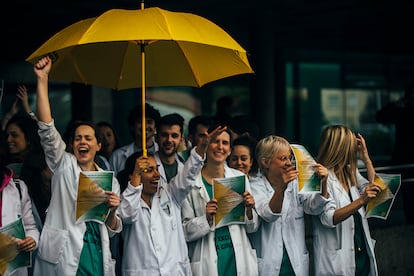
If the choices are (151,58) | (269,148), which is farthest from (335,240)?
(151,58)

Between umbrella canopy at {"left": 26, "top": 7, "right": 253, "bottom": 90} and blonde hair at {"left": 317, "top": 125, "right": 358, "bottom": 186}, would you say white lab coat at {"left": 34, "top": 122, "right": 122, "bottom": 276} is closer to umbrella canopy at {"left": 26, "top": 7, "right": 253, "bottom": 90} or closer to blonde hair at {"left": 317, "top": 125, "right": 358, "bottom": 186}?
umbrella canopy at {"left": 26, "top": 7, "right": 253, "bottom": 90}

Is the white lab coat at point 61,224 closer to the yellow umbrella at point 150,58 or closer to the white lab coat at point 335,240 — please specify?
the yellow umbrella at point 150,58

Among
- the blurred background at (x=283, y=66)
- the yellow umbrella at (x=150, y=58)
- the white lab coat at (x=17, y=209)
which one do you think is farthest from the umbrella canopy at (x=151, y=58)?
the blurred background at (x=283, y=66)

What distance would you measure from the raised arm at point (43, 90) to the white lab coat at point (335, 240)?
2.31m

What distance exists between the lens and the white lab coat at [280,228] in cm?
709

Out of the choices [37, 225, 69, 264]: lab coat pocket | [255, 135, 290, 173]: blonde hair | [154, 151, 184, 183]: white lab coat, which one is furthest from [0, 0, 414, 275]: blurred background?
[37, 225, 69, 264]: lab coat pocket

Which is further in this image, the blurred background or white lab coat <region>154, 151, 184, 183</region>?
the blurred background

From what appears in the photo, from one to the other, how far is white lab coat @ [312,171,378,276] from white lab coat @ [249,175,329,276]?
16 cm

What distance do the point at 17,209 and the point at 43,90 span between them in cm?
79

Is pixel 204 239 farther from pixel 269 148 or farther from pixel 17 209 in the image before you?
pixel 17 209

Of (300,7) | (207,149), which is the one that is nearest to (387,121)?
(300,7)

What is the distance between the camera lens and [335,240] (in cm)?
745

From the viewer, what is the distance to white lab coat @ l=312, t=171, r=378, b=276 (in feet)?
24.1

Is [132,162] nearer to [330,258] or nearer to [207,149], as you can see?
[207,149]
